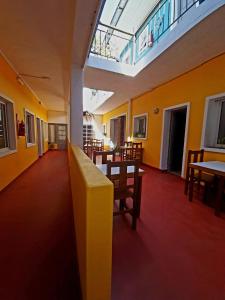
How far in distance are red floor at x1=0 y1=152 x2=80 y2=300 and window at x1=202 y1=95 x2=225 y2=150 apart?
10.2 feet

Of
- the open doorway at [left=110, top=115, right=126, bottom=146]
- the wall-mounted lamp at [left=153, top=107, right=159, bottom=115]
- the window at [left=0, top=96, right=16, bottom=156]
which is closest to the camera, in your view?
the window at [left=0, top=96, right=16, bottom=156]

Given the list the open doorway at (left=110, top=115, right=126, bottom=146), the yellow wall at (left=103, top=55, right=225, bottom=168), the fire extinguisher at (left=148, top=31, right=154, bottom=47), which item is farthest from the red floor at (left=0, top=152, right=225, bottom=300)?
the open doorway at (left=110, top=115, right=126, bottom=146)

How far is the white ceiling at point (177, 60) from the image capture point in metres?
2.09

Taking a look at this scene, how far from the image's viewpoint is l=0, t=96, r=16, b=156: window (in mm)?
3111

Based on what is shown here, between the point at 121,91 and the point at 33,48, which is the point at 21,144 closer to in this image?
the point at 33,48

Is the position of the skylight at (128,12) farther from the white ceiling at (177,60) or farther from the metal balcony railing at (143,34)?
the white ceiling at (177,60)

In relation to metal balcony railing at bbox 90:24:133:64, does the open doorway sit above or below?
below

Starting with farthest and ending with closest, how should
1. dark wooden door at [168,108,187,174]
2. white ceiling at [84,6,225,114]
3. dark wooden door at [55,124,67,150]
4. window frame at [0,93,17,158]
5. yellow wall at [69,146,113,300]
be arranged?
dark wooden door at [55,124,67,150] → dark wooden door at [168,108,187,174] → window frame at [0,93,17,158] → white ceiling at [84,6,225,114] → yellow wall at [69,146,113,300]


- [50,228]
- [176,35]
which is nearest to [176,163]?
[176,35]

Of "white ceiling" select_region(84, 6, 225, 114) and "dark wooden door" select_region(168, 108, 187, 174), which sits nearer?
"white ceiling" select_region(84, 6, 225, 114)

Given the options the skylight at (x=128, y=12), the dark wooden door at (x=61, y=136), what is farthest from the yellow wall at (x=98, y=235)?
the dark wooden door at (x=61, y=136)

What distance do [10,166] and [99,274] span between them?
10.9 ft

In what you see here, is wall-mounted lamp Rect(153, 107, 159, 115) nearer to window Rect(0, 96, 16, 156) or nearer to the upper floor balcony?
the upper floor balcony

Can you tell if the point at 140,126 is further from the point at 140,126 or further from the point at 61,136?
the point at 61,136
